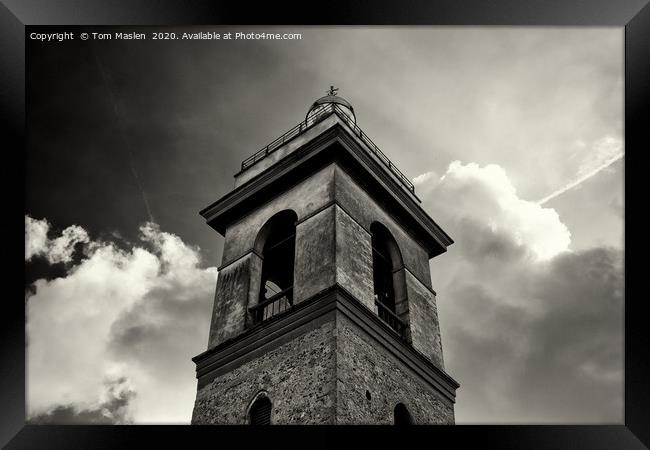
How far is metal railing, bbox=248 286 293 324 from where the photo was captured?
19.0 metres

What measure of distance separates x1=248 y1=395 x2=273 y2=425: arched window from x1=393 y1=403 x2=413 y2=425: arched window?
9.62ft

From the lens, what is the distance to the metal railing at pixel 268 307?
19.0m

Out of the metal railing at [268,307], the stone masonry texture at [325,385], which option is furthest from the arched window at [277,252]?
the stone masonry texture at [325,385]

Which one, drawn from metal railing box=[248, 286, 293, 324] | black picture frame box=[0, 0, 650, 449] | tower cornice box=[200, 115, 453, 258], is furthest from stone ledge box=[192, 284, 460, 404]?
black picture frame box=[0, 0, 650, 449]

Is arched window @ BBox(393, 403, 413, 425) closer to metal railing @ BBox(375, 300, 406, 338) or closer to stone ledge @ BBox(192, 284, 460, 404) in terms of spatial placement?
stone ledge @ BBox(192, 284, 460, 404)

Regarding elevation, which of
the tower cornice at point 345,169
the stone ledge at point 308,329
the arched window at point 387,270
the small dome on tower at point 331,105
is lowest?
the stone ledge at point 308,329

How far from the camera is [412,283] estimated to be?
21469mm

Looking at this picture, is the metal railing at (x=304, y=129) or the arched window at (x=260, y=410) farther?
the metal railing at (x=304, y=129)

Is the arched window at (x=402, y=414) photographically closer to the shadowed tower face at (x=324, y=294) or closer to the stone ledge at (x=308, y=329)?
the shadowed tower face at (x=324, y=294)

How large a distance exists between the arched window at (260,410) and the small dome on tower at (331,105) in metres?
11.4
